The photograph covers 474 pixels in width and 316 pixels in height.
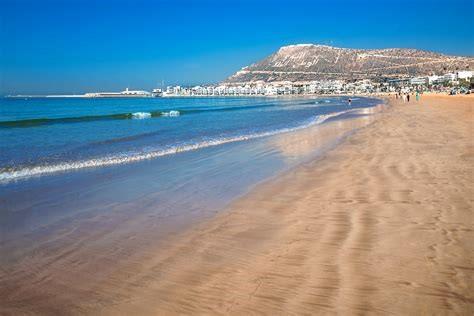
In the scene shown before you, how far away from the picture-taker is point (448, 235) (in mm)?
4203

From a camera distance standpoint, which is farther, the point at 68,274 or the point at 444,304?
the point at 68,274

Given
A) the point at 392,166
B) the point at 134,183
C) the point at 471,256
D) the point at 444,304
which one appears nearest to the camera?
the point at 444,304

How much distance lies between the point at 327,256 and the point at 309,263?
9.4 inches

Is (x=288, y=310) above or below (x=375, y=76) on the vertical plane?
below

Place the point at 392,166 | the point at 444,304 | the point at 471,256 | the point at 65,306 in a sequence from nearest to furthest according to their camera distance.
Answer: the point at 444,304 → the point at 65,306 → the point at 471,256 → the point at 392,166

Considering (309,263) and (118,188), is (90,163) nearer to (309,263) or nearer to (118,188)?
(118,188)

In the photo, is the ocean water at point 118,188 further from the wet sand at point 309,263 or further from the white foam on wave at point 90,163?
the wet sand at point 309,263

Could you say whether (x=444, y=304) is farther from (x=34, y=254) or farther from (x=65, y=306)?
(x=34, y=254)

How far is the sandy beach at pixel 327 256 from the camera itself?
9.74 ft

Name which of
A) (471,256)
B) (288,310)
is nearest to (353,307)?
(288,310)

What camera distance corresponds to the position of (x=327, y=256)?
376 centimetres

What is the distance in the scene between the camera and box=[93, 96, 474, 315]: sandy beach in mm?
2969

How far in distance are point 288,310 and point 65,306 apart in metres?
1.74

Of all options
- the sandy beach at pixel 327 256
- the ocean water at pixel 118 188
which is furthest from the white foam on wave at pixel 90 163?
the sandy beach at pixel 327 256
